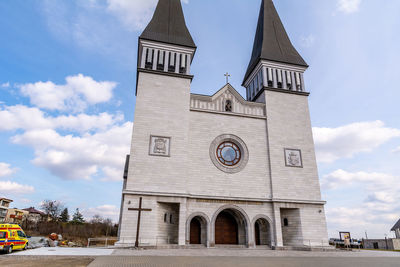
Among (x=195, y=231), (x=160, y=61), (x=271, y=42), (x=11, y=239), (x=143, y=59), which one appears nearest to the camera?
(x=11, y=239)

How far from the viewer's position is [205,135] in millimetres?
19734

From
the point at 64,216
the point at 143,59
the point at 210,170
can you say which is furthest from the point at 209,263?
the point at 64,216

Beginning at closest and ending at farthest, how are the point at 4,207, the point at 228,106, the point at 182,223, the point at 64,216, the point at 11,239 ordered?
the point at 11,239
the point at 182,223
the point at 228,106
the point at 64,216
the point at 4,207

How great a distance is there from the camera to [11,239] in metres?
11.7

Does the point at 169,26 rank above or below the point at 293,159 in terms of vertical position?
above

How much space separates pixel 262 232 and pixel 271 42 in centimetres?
1679

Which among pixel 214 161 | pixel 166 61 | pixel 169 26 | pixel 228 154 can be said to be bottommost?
pixel 214 161

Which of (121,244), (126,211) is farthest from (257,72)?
(121,244)

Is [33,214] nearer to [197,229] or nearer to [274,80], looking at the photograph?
[197,229]

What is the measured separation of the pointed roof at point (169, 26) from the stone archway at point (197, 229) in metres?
13.2

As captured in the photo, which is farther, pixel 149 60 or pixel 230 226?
pixel 149 60

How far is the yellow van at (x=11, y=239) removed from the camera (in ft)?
37.1

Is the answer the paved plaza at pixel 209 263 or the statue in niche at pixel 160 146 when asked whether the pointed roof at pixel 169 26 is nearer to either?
the statue in niche at pixel 160 146

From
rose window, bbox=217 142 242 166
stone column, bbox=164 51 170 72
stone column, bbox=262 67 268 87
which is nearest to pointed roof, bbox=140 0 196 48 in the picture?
stone column, bbox=164 51 170 72
